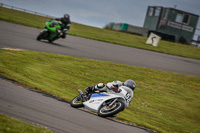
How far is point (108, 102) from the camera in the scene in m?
7.83

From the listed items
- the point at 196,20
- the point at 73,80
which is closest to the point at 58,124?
the point at 73,80

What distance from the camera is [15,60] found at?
1319cm

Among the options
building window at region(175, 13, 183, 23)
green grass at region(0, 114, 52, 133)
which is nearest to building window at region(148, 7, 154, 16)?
building window at region(175, 13, 183, 23)

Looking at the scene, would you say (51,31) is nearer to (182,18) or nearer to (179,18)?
(179,18)

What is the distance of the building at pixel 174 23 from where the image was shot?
2537 inches

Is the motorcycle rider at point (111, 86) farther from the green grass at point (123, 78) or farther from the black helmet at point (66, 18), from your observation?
the black helmet at point (66, 18)

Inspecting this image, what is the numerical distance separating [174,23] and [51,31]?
48552 mm

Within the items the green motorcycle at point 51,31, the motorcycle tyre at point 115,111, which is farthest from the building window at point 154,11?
the motorcycle tyre at point 115,111

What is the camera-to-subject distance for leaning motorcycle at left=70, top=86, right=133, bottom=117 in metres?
7.54

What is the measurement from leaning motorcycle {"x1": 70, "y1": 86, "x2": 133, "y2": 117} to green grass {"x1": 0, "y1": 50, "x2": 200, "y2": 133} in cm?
131

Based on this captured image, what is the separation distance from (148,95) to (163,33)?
49.9 m

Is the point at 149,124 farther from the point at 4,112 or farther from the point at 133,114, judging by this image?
the point at 4,112

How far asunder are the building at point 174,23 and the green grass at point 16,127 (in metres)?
60.3

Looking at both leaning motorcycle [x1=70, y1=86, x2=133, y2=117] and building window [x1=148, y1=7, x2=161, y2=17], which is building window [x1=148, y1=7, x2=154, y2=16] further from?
leaning motorcycle [x1=70, y1=86, x2=133, y2=117]
